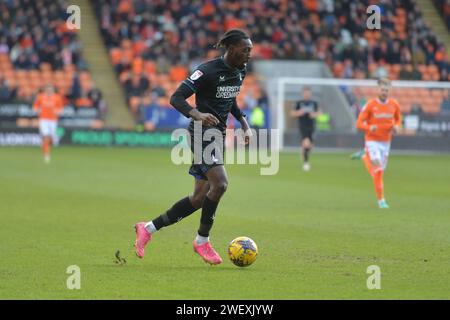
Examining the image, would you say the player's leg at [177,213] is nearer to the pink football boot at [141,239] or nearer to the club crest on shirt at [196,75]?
the pink football boot at [141,239]

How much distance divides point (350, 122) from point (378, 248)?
988 inches


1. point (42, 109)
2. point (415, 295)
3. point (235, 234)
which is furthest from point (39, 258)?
point (42, 109)

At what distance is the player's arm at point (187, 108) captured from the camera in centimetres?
934

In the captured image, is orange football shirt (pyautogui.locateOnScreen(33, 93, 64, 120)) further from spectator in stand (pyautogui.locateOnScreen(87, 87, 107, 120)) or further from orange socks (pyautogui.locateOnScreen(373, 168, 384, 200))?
orange socks (pyautogui.locateOnScreen(373, 168, 384, 200))

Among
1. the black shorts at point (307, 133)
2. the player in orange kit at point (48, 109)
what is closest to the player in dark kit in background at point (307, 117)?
the black shorts at point (307, 133)

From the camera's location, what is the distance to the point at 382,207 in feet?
54.6

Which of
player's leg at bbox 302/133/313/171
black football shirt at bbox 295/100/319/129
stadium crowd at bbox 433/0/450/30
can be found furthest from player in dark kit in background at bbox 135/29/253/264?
stadium crowd at bbox 433/0/450/30

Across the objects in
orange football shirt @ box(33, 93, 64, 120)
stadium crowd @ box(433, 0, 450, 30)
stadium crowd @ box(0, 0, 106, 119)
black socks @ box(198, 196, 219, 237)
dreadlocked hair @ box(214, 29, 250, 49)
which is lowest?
black socks @ box(198, 196, 219, 237)

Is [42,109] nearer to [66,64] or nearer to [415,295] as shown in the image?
[66,64]

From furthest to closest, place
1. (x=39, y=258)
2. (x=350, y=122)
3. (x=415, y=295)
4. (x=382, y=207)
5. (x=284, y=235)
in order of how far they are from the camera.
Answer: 1. (x=350, y=122)
2. (x=382, y=207)
3. (x=284, y=235)
4. (x=39, y=258)
5. (x=415, y=295)

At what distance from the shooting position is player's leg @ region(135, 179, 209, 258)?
998 centimetres

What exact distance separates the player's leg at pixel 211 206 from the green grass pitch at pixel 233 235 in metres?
0.14
